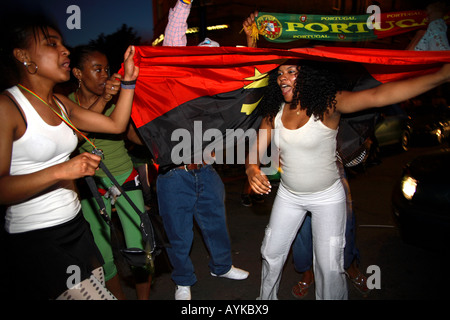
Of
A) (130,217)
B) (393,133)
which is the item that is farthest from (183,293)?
(393,133)

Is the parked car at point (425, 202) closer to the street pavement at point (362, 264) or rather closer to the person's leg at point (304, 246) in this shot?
the street pavement at point (362, 264)

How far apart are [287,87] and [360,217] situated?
336 centimetres

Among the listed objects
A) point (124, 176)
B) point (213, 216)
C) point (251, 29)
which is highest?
point (251, 29)

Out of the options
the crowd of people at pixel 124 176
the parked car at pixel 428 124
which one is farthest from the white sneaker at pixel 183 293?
the parked car at pixel 428 124

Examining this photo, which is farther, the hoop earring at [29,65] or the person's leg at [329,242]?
the person's leg at [329,242]

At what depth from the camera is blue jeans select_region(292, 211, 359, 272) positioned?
3.19 m

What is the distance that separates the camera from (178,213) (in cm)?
318

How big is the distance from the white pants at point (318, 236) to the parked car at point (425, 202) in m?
1.36

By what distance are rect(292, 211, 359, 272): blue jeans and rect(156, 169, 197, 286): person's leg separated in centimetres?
117

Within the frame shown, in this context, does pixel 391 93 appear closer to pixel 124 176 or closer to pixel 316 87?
pixel 316 87

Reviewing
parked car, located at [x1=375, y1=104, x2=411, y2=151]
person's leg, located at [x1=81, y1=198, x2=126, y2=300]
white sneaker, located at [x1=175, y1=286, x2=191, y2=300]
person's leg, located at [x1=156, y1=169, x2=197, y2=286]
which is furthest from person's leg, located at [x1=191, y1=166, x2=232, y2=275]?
parked car, located at [x1=375, y1=104, x2=411, y2=151]

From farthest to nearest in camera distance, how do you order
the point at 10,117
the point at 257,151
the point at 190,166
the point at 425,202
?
1. the point at 425,202
2. the point at 190,166
3. the point at 257,151
4. the point at 10,117

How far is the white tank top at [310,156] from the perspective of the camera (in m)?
2.50

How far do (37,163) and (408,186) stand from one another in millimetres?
3845
